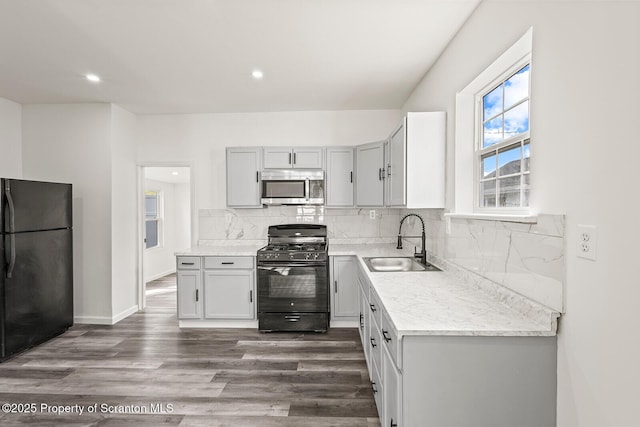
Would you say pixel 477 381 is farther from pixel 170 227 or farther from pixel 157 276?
pixel 170 227

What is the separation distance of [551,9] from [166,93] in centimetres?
343

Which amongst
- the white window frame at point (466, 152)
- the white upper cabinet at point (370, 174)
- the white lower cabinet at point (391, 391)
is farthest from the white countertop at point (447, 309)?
the white upper cabinet at point (370, 174)

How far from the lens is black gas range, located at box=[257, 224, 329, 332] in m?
3.54

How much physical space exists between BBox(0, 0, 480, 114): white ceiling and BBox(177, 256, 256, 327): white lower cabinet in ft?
6.08

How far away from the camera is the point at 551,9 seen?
140 cm

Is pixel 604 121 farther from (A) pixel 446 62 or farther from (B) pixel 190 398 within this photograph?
(B) pixel 190 398

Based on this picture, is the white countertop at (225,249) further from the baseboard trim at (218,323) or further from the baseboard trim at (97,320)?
the baseboard trim at (97,320)

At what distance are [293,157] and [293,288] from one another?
5.04 ft

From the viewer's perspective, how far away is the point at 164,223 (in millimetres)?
6551

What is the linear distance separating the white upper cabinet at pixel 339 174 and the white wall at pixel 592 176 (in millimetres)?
2505

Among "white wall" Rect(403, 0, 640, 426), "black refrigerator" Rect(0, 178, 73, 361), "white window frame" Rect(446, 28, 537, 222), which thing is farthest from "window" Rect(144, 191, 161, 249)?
"white wall" Rect(403, 0, 640, 426)

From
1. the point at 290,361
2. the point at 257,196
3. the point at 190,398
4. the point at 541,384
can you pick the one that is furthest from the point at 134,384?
the point at 541,384

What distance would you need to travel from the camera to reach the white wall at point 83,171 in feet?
12.7

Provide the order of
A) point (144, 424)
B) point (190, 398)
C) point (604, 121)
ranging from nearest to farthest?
point (604, 121), point (144, 424), point (190, 398)
